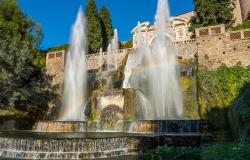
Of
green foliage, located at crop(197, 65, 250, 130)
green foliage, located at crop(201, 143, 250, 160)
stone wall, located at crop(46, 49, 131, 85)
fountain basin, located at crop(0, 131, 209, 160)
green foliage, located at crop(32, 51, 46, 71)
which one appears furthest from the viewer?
green foliage, located at crop(32, 51, 46, 71)

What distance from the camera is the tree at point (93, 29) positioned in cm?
3077

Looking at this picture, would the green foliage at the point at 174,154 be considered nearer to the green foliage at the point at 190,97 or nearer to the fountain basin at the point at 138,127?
the fountain basin at the point at 138,127

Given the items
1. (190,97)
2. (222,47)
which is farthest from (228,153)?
(222,47)

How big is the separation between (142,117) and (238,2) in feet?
104

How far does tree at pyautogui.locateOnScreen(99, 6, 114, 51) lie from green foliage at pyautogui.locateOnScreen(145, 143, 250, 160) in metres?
28.0

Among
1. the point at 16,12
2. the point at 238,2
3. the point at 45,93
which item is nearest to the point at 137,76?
the point at 45,93

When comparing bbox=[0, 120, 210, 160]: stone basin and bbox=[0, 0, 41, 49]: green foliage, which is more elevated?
bbox=[0, 0, 41, 49]: green foliage

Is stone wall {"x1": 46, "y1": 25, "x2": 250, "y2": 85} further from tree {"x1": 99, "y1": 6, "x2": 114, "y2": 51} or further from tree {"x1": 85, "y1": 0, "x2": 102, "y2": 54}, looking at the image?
tree {"x1": 99, "y1": 6, "x2": 114, "y2": 51}

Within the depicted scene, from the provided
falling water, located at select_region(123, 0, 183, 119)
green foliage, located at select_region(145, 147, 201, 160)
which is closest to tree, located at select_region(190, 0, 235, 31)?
falling water, located at select_region(123, 0, 183, 119)

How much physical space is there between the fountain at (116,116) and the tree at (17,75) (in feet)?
7.72

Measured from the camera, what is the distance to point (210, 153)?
18.1ft

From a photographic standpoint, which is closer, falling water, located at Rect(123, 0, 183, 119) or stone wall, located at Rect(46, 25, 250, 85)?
falling water, located at Rect(123, 0, 183, 119)

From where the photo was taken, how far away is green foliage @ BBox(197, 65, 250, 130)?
52.0 ft

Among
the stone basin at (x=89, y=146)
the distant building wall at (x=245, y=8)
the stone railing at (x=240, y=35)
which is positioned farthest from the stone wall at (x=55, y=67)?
the distant building wall at (x=245, y=8)
